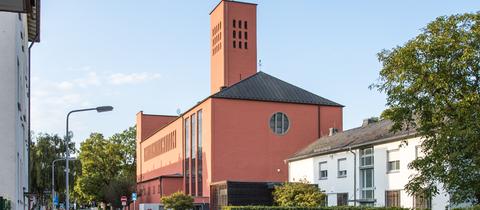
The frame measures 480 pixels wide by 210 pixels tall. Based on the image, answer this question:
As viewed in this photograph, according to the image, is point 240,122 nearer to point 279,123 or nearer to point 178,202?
point 279,123

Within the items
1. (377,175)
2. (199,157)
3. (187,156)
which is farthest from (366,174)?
(187,156)

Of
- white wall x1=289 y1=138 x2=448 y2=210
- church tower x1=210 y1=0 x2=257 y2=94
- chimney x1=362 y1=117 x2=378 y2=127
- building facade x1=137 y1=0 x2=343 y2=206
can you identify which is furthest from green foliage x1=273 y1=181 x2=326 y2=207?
church tower x1=210 y1=0 x2=257 y2=94

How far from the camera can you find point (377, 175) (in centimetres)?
3984

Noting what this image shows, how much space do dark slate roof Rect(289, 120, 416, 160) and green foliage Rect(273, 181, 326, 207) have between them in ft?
10.9

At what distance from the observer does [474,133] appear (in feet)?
64.7

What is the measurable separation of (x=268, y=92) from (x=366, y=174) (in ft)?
66.0

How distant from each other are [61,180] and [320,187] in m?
29.0

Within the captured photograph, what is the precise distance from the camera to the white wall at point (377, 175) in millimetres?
36344

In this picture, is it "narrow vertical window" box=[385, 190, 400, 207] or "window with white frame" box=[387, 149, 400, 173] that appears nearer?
"narrow vertical window" box=[385, 190, 400, 207]

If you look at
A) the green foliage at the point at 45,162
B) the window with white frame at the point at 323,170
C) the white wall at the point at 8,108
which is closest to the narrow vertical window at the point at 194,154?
the green foliage at the point at 45,162

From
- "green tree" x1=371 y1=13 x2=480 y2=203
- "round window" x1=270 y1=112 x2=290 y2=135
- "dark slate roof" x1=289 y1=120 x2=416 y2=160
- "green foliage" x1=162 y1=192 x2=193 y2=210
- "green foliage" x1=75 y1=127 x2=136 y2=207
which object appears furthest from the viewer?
"green foliage" x1=75 y1=127 x2=136 y2=207

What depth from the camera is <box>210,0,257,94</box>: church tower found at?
6788 centimetres

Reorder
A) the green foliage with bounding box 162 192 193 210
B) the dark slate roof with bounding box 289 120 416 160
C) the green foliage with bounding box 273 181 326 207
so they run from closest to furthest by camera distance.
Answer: the dark slate roof with bounding box 289 120 416 160
the green foliage with bounding box 273 181 326 207
the green foliage with bounding box 162 192 193 210

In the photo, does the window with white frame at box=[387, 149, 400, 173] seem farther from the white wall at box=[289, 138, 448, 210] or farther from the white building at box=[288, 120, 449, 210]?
→ the white wall at box=[289, 138, 448, 210]
